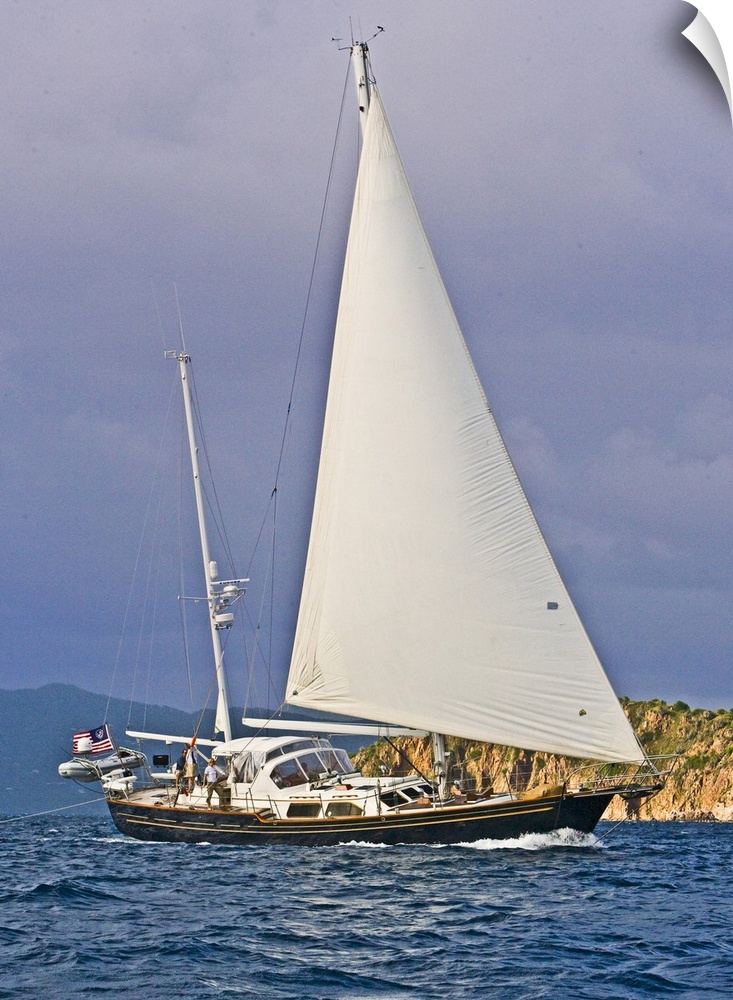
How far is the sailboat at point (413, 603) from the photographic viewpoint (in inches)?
1348

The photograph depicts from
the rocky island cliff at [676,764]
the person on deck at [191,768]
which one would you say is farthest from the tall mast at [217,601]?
the rocky island cliff at [676,764]

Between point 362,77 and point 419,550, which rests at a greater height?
point 362,77

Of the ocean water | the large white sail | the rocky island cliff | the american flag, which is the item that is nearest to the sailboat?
the large white sail

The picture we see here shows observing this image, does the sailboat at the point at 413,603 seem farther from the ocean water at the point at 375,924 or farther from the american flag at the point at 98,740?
the american flag at the point at 98,740

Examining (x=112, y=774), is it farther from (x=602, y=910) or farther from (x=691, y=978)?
(x=691, y=978)

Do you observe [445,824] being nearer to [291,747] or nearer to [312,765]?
[312,765]

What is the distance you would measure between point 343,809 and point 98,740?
41.1 feet

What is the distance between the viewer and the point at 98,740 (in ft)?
149

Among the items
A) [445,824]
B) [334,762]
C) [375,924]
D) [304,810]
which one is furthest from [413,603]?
[375,924]

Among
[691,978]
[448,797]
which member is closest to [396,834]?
[448,797]

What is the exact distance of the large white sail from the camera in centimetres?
Result: 3416

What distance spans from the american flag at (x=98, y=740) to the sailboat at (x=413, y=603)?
6.83m

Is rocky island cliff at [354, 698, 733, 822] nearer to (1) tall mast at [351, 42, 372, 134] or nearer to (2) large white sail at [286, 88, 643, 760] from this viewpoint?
(2) large white sail at [286, 88, 643, 760]

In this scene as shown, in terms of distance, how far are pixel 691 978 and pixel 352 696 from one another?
695 inches
